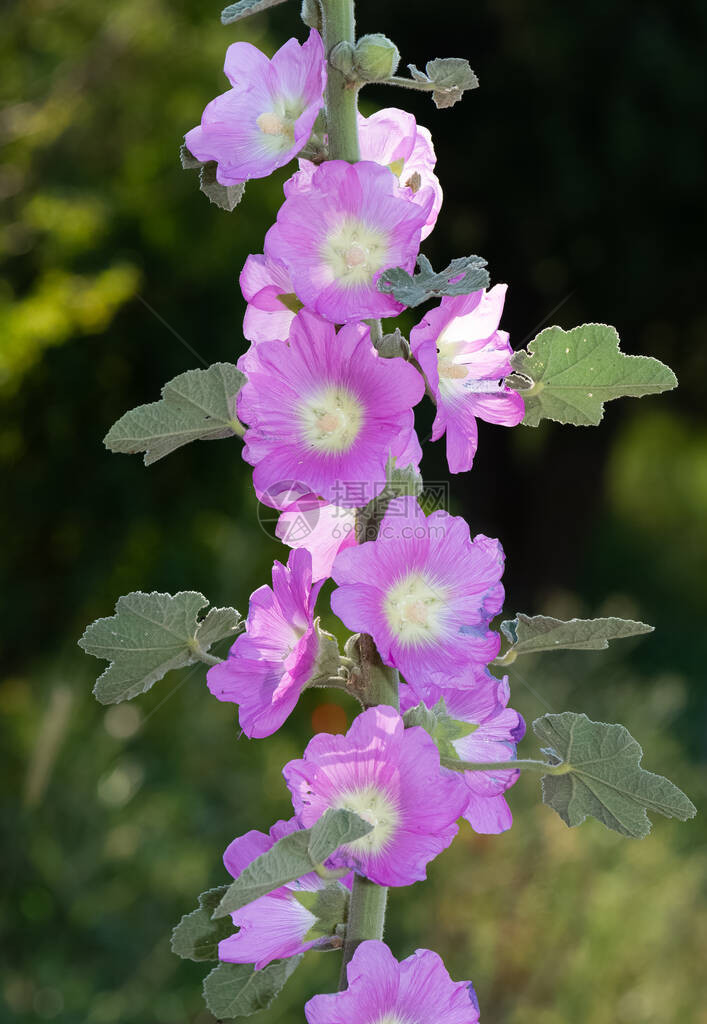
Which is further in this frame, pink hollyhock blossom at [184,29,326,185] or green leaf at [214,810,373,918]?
pink hollyhock blossom at [184,29,326,185]

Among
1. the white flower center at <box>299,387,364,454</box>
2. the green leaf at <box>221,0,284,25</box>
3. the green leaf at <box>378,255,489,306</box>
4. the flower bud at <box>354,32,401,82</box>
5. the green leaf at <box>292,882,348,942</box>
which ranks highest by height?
the green leaf at <box>221,0,284,25</box>

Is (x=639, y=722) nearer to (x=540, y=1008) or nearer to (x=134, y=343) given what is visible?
(x=540, y=1008)

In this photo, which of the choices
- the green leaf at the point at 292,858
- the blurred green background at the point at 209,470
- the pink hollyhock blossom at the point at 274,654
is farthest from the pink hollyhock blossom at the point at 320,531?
the blurred green background at the point at 209,470

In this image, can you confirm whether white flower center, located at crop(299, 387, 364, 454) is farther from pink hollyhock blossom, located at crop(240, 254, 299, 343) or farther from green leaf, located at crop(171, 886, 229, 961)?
green leaf, located at crop(171, 886, 229, 961)

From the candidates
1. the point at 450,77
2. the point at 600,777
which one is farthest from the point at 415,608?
the point at 450,77

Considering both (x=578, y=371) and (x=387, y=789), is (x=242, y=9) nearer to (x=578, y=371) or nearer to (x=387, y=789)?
(x=578, y=371)

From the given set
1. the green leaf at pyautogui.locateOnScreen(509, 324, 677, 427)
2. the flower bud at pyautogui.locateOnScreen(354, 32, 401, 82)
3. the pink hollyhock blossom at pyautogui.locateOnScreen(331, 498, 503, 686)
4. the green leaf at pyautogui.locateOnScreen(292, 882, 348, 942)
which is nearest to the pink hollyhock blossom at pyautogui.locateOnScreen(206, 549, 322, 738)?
the pink hollyhock blossom at pyautogui.locateOnScreen(331, 498, 503, 686)
